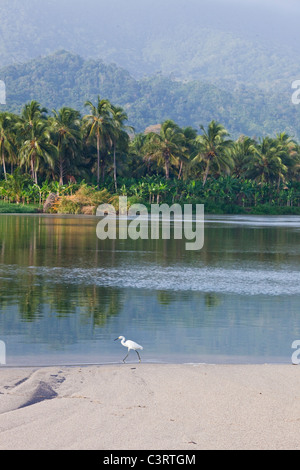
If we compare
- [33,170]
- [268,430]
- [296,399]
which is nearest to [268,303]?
[296,399]

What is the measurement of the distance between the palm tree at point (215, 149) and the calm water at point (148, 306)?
67.4m

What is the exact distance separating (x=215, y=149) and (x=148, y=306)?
80514 millimetres

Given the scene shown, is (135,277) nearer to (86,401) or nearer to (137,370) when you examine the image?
(137,370)

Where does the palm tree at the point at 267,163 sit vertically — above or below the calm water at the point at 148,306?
above

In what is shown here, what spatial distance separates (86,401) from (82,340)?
3.71m

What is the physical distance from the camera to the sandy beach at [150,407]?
5.06 metres

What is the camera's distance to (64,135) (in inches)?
3339

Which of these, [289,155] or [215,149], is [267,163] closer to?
[289,155]

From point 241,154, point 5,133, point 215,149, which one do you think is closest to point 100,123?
point 5,133

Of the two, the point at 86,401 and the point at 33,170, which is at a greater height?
the point at 33,170

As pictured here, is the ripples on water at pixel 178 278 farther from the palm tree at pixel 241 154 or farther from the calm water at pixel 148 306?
the palm tree at pixel 241 154

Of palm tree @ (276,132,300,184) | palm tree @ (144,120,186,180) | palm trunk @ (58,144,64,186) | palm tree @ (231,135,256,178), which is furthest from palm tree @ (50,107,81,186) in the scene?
palm tree @ (276,132,300,184)

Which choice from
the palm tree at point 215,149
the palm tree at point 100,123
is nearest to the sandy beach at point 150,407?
the palm tree at point 100,123
